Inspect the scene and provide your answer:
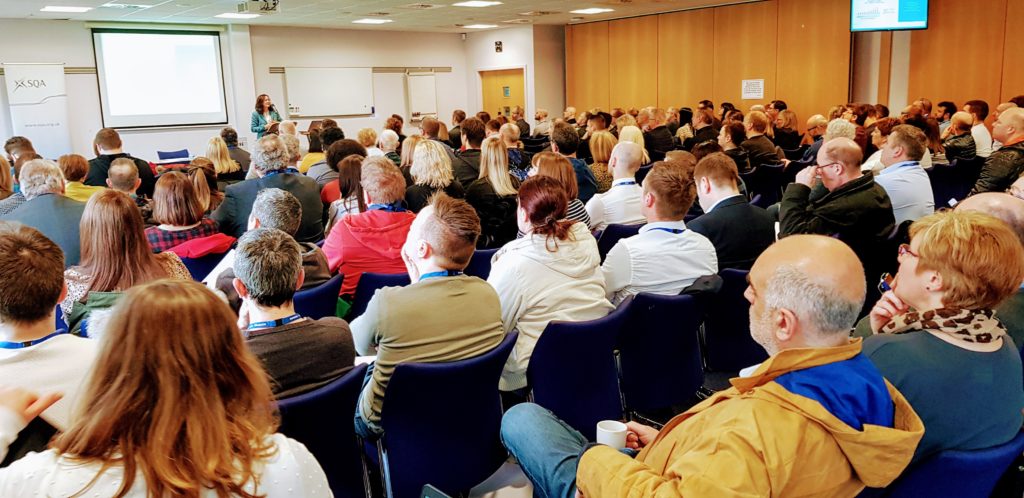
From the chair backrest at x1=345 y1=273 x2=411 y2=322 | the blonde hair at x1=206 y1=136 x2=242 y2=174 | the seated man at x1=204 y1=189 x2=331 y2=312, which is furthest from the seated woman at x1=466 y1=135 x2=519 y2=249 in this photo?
the blonde hair at x1=206 y1=136 x2=242 y2=174

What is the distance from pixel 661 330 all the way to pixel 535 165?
203 cm

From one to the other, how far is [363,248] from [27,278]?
2.02 m

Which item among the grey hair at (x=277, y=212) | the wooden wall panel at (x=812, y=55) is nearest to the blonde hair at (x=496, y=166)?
the grey hair at (x=277, y=212)

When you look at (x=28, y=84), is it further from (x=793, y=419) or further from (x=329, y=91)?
(x=793, y=419)

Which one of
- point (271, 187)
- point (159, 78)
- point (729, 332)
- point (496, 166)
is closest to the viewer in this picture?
point (729, 332)

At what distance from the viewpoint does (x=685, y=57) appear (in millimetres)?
14438

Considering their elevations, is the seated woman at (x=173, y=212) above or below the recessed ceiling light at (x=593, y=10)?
below

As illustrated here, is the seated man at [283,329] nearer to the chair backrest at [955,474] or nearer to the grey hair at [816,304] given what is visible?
the grey hair at [816,304]

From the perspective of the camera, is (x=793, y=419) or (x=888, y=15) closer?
(x=793, y=419)

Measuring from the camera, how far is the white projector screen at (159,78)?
12859 mm

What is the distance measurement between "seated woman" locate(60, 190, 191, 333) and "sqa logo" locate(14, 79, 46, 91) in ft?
35.9

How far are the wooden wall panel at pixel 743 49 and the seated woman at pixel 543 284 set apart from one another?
1135cm

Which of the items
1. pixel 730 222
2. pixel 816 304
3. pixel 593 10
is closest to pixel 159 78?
pixel 593 10

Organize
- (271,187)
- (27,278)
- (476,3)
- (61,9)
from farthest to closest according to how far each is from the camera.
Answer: (476,3), (61,9), (271,187), (27,278)
